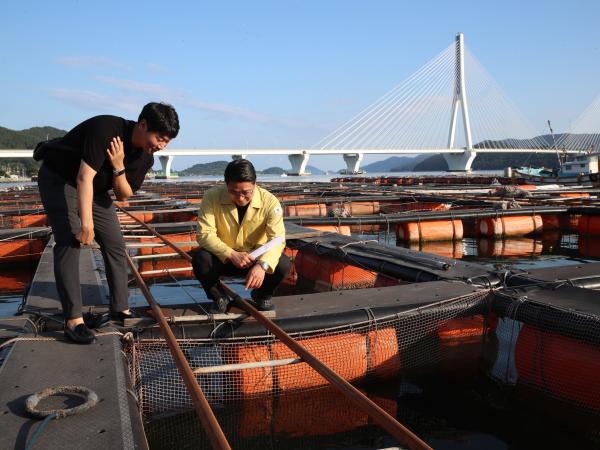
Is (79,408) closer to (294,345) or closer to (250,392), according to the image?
(294,345)

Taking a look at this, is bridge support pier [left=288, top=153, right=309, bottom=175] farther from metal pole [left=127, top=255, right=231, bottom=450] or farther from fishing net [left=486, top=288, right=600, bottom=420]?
metal pole [left=127, top=255, right=231, bottom=450]

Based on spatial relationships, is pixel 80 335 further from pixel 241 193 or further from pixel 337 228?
pixel 337 228

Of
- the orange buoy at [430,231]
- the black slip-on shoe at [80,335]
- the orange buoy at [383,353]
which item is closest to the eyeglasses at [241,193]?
the black slip-on shoe at [80,335]

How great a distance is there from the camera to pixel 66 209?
3096mm

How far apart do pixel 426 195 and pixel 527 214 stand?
558 centimetres

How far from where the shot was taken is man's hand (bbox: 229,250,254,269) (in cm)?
343

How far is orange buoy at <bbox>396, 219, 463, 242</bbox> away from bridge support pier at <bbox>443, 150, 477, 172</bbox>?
67039 mm

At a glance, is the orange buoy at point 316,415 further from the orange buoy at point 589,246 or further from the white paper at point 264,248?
the orange buoy at point 589,246

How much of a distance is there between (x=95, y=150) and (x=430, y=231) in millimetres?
11121

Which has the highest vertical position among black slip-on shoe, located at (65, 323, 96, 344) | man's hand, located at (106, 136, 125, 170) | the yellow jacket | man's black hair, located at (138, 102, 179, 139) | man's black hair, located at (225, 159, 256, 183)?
man's black hair, located at (138, 102, 179, 139)

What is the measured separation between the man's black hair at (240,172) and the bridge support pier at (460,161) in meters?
77.6

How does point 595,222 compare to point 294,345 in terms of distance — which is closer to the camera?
point 294,345

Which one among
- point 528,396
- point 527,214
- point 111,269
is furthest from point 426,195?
point 111,269

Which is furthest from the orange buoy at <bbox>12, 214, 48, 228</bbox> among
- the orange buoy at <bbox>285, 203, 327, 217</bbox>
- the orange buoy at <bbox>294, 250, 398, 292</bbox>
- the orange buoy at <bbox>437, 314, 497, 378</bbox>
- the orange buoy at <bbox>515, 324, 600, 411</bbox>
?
the orange buoy at <bbox>515, 324, 600, 411</bbox>
